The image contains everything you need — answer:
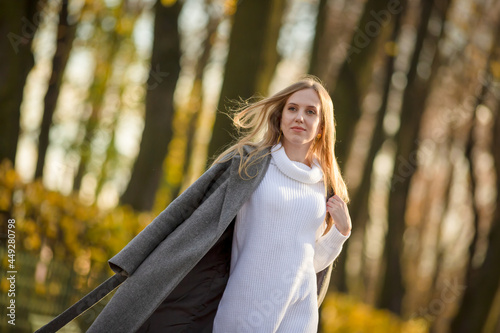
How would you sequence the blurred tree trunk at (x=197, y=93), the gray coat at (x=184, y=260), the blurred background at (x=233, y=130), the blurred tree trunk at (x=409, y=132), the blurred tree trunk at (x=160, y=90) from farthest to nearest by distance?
1. the blurred tree trunk at (x=197, y=93)
2. the blurred tree trunk at (x=409, y=132)
3. the blurred tree trunk at (x=160, y=90)
4. the blurred background at (x=233, y=130)
5. the gray coat at (x=184, y=260)

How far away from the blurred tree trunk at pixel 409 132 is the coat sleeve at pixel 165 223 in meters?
8.00

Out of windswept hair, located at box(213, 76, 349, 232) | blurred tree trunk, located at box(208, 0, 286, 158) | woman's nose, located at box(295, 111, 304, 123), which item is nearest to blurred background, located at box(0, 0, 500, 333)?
blurred tree trunk, located at box(208, 0, 286, 158)

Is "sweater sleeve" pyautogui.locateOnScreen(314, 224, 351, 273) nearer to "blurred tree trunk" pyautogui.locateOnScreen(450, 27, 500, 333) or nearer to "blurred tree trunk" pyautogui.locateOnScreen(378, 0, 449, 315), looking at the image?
"blurred tree trunk" pyautogui.locateOnScreen(378, 0, 449, 315)

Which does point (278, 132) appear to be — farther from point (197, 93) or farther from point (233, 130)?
point (197, 93)

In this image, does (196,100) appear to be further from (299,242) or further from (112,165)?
(299,242)

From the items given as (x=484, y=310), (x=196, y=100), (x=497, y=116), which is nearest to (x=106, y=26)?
(x=196, y=100)

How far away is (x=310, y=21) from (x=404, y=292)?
19.1 feet

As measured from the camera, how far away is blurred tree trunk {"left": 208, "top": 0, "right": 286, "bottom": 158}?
7.06 metres

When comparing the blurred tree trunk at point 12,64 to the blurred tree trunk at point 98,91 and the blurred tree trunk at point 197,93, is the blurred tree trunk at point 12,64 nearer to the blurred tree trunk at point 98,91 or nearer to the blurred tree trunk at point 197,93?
the blurred tree trunk at point 197,93

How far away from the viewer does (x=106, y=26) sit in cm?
1669

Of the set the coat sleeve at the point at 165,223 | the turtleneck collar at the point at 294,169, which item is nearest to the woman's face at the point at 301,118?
the turtleneck collar at the point at 294,169

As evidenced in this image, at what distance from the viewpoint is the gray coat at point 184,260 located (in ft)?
13.7

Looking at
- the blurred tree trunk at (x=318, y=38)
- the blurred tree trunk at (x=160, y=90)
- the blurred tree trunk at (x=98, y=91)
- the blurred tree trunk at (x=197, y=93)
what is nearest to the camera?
the blurred tree trunk at (x=318, y=38)

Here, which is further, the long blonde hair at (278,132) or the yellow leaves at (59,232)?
the yellow leaves at (59,232)
